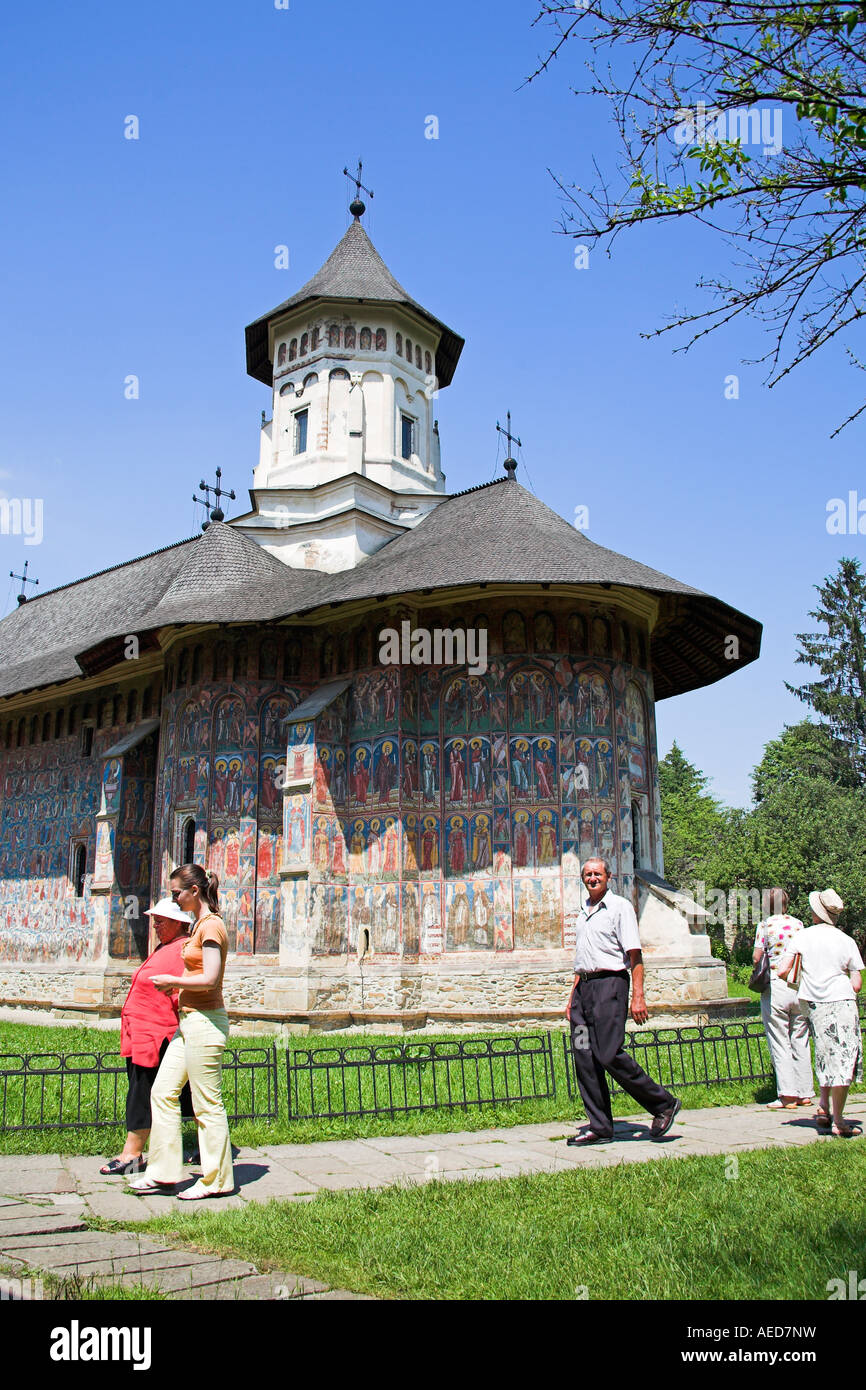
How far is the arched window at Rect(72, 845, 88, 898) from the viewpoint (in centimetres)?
2148

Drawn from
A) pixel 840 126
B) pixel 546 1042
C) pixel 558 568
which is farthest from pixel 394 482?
pixel 840 126

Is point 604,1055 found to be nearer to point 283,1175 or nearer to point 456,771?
point 283,1175

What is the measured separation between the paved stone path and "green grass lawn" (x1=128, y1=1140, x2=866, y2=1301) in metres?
0.24

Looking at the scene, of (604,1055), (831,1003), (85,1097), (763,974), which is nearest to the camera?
(604,1055)

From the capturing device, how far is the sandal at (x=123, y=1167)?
5.82 metres

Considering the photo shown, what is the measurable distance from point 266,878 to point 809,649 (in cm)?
3071

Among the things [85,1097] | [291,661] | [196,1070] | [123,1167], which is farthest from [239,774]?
[196,1070]

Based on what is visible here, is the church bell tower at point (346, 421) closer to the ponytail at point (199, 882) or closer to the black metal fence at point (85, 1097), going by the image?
the black metal fence at point (85, 1097)

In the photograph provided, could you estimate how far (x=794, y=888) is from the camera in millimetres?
27312

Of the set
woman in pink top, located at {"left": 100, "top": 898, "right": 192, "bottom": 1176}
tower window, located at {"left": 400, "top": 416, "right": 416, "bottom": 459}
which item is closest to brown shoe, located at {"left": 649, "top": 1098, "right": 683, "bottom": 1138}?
woman in pink top, located at {"left": 100, "top": 898, "right": 192, "bottom": 1176}

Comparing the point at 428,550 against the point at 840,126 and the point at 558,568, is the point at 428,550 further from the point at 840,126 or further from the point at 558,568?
the point at 840,126

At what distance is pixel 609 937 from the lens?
21.2ft

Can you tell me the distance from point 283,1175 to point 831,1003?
3.65 meters

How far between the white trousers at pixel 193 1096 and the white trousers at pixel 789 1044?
167 inches
